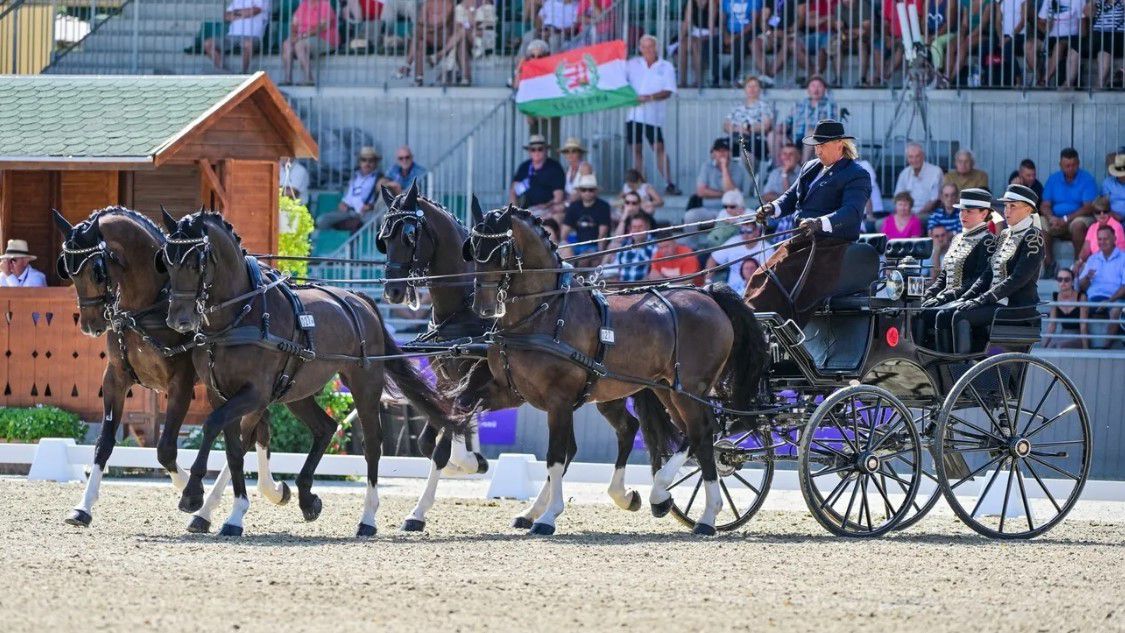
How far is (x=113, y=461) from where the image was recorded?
14.2 metres

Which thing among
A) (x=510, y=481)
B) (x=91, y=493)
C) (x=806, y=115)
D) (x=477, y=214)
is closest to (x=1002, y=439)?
(x=477, y=214)

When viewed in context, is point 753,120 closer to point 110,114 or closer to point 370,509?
point 110,114

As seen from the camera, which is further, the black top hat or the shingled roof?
the shingled roof

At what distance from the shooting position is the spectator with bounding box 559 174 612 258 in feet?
59.7

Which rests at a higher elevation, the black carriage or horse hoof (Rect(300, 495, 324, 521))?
the black carriage

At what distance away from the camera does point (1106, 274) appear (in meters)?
16.4

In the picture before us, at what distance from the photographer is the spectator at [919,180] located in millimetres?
17594

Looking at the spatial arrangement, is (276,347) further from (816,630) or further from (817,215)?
(816,630)

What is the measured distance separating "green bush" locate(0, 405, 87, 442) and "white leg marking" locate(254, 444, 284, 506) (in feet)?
14.2

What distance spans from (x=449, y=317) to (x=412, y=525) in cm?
143

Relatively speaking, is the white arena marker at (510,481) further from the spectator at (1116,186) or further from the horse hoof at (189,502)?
the spectator at (1116,186)

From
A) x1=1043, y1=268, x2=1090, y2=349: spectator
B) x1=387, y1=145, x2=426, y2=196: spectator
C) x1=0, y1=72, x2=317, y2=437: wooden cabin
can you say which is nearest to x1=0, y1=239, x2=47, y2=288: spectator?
x1=0, y1=72, x2=317, y2=437: wooden cabin

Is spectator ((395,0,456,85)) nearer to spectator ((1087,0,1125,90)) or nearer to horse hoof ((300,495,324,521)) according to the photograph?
spectator ((1087,0,1125,90))

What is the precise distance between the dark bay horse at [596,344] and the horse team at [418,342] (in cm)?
1
